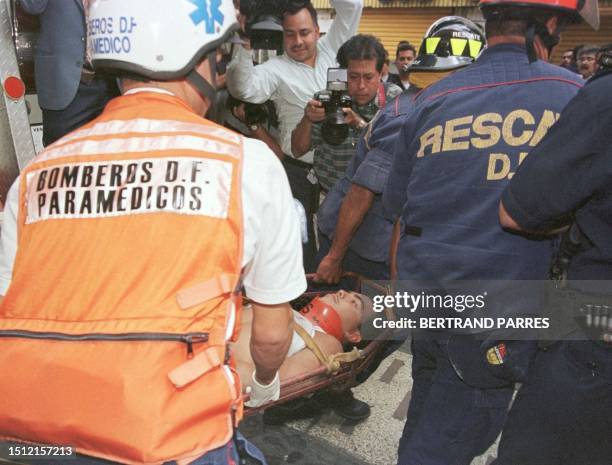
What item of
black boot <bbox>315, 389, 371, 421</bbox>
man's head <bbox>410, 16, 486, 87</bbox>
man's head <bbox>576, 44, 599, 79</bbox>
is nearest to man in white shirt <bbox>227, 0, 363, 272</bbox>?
black boot <bbox>315, 389, 371, 421</bbox>

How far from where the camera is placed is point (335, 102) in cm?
316

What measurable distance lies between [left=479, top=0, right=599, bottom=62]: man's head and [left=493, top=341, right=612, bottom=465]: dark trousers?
1.05 metres

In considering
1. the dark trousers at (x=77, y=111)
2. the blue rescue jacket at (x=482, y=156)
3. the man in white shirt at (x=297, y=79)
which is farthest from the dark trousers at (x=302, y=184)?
the blue rescue jacket at (x=482, y=156)

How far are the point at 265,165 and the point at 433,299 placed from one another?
1020 millimetres

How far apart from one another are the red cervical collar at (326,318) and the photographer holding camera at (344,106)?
0.92 metres

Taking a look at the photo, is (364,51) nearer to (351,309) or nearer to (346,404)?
(351,309)

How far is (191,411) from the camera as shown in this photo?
1.05 metres

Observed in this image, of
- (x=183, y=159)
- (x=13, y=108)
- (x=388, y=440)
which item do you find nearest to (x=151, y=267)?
(x=183, y=159)

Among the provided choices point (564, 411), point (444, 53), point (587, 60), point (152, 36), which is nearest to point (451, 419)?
point (564, 411)

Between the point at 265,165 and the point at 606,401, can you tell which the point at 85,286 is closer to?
the point at 265,165

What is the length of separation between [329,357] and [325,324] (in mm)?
624

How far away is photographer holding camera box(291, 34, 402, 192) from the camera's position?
10.4ft

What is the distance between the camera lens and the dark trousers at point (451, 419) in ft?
5.98

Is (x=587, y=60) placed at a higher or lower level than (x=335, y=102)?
higher
